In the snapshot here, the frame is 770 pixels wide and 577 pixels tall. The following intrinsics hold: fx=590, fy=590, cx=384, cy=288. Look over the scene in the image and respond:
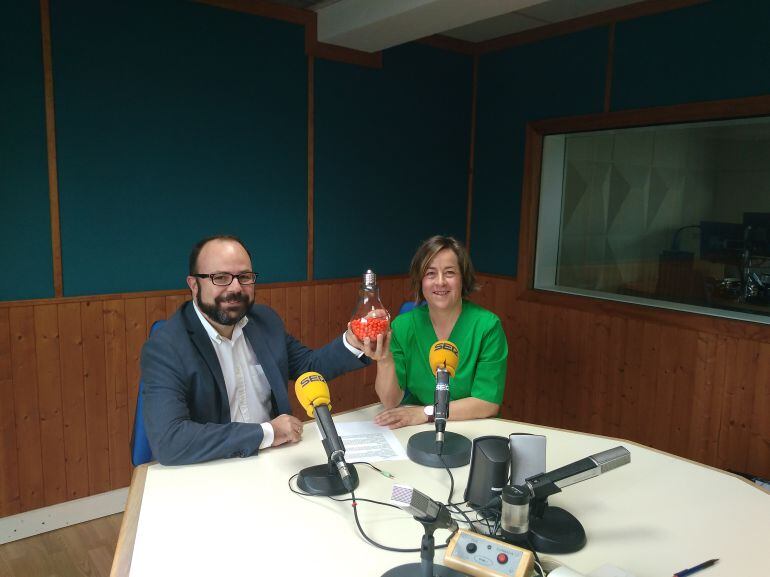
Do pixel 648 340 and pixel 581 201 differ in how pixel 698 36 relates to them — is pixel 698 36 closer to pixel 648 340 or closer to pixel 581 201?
pixel 581 201

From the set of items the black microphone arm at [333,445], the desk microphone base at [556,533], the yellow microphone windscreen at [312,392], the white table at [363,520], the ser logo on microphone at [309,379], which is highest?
the ser logo on microphone at [309,379]

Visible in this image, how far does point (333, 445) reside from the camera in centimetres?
127

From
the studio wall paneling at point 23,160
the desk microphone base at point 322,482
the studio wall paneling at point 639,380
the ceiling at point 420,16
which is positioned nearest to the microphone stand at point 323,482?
the desk microphone base at point 322,482

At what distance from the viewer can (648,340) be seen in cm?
314

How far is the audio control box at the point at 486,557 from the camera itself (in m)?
1.08

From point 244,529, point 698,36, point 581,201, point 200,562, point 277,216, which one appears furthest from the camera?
point 581,201

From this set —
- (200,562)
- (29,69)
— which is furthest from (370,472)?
(29,69)

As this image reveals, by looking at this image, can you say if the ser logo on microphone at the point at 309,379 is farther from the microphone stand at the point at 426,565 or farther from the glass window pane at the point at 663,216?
the glass window pane at the point at 663,216

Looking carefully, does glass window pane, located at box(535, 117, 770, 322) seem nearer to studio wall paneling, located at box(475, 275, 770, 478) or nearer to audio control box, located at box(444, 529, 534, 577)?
studio wall paneling, located at box(475, 275, 770, 478)

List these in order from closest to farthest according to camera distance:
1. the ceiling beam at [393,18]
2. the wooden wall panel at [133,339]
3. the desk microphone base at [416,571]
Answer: the desk microphone base at [416,571]
the ceiling beam at [393,18]
the wooden wall panel at [133,339]

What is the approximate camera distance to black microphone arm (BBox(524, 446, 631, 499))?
116 cm

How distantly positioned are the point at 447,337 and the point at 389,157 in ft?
6.10

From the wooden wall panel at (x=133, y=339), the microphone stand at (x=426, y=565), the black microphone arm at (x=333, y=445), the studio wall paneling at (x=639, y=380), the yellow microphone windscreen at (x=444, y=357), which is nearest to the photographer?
the microphone stand at (x=426, y=565)

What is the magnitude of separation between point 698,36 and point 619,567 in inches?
106
